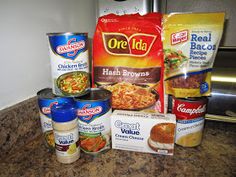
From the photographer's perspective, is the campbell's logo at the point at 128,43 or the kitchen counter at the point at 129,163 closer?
the kitchen counter at the point at 129,163

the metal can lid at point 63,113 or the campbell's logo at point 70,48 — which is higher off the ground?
the campbell's logo at point 70,48

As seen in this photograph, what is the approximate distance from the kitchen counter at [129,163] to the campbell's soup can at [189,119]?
3 cm

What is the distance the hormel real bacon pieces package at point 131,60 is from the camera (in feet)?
2.07

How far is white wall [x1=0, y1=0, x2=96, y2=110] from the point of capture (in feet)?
1.69

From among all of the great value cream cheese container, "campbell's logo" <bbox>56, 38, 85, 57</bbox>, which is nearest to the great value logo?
the great value cream cheese container

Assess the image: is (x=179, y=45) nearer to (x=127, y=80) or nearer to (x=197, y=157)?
(x=127, y=80)

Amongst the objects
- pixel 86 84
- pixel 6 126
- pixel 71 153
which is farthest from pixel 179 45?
pixel 6 126

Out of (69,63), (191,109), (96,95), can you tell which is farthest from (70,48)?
(191,109)

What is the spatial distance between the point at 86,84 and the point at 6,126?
0.24m

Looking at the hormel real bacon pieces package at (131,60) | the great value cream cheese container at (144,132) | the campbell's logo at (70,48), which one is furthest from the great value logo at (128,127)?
the campbell's logo at (70,48)

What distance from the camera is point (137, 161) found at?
0.53 m

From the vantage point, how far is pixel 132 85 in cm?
66

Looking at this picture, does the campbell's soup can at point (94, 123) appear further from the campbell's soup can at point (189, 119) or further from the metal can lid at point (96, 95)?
the campbell's soup can at point (189, 119)

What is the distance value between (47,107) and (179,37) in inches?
17.2
